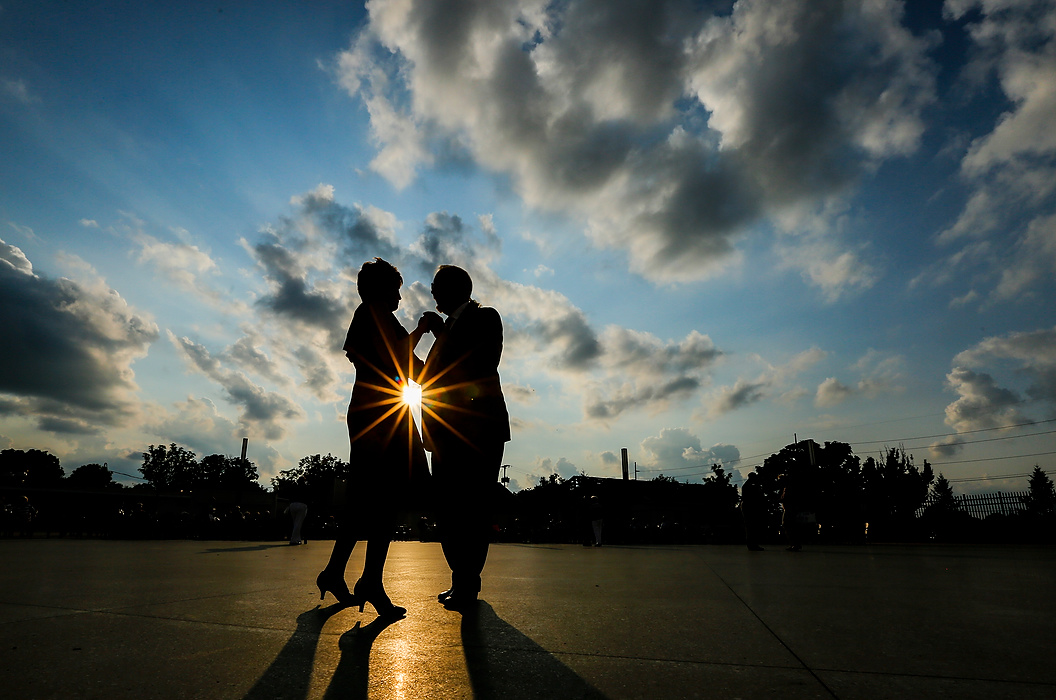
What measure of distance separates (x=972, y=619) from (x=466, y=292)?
10.0 feet

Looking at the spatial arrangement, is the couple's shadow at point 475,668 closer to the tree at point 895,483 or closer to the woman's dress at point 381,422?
the woman's dress at point 381,422

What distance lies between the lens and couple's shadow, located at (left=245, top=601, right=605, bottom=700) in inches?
55.0

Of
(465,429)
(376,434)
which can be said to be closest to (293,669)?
(376,434)

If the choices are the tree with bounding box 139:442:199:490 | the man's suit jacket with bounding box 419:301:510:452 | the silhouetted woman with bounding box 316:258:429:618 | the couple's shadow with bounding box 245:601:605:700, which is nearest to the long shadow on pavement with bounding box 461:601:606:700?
the couple's shadow with bounding box 245:601:605:700

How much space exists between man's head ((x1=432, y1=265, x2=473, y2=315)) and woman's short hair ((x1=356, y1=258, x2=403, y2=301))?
25 centimetres

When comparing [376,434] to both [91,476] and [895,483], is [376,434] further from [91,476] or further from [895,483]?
[91,476]

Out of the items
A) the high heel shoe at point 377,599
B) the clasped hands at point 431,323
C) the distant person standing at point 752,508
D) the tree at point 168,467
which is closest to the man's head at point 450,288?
the clasped hands at point 431,323

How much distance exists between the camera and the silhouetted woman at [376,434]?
8.86ft

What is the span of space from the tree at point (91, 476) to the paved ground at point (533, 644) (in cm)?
12496

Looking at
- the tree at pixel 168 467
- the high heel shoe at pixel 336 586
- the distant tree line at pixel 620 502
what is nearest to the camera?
the high heel shoe at pixel 336 586

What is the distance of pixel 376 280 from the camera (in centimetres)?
300

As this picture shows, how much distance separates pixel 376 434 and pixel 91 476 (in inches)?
5186

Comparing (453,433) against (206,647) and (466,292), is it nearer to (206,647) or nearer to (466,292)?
(466,292)

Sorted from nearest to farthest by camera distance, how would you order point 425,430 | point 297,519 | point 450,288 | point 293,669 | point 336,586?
point 293,669
point 336,586
point 425,430
point 450,288
point 297,519
